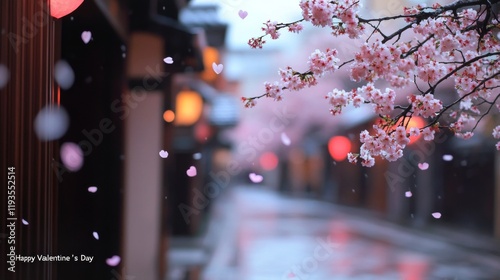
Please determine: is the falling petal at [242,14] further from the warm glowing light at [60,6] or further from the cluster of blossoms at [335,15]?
the warm glowing light at [60,6]

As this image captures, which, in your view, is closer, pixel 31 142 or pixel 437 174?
pixel 31 142

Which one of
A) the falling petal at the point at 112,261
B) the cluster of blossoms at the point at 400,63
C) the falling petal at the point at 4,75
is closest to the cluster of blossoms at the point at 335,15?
the cluster of blossoms at the point at 400,63

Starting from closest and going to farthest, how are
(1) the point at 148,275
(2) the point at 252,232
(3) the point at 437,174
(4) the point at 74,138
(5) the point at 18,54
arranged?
1. (5) the point at 18,54
2. (4) the point at 74,138
3. (1) the point at 148,275
4. (2) the point at 252,232
5. (3) the point at 437,174

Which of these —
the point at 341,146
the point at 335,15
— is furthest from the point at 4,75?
the point at 341,146

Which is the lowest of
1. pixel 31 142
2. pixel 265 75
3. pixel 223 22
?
pixel 31 142

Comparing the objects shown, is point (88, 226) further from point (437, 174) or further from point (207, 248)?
point (437, 174)

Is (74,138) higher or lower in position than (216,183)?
lower

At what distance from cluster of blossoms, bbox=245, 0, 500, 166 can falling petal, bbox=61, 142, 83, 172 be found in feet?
5.95

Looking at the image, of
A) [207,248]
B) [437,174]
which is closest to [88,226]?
[207,248]

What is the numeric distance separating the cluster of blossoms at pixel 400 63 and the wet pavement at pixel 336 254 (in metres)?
4.77

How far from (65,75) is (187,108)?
6.27 metres

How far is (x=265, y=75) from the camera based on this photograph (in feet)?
69.5

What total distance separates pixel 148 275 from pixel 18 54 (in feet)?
12.0

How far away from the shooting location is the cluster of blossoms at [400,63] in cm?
324
